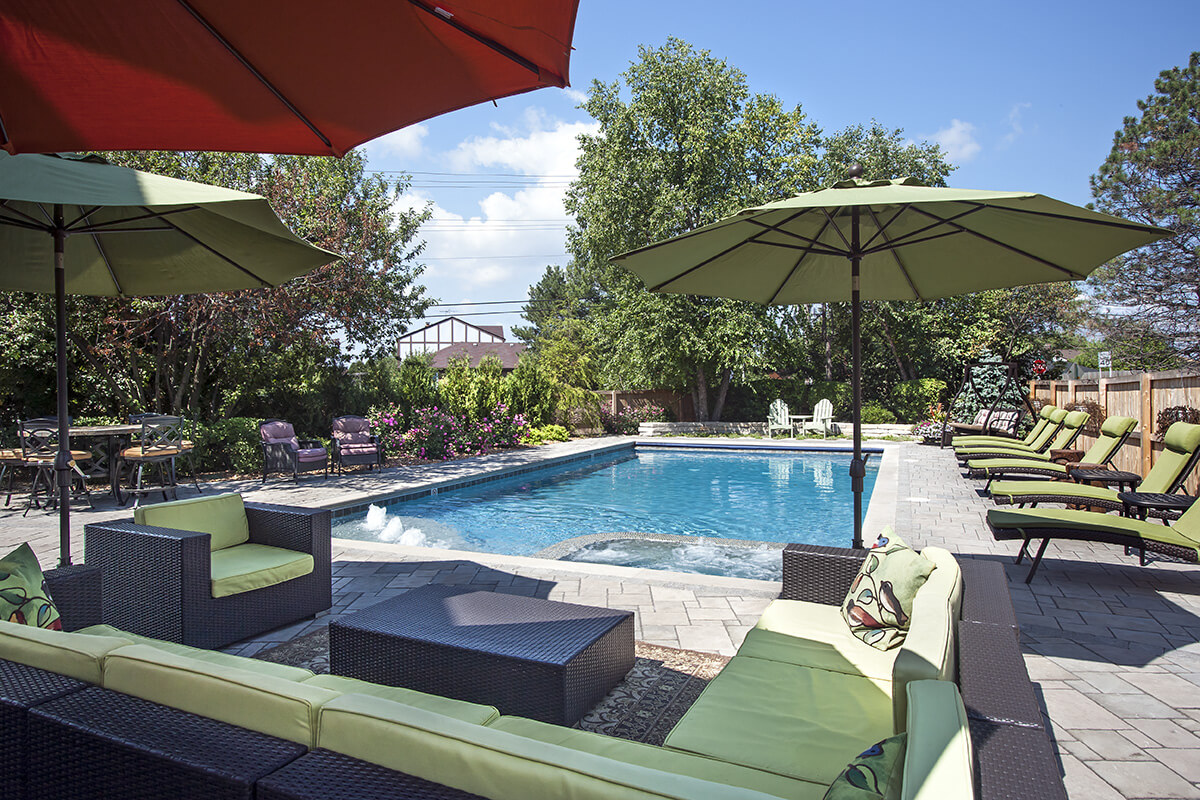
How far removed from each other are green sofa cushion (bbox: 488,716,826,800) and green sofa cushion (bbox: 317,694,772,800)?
0.35 m

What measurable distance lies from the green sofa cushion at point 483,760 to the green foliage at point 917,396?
19.6m

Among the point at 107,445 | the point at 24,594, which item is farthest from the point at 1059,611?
the point at 107,445

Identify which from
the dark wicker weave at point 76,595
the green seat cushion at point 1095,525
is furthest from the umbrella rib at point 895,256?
the dark wicker weave at point 76,595

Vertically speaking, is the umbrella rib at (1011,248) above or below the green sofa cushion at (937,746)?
above

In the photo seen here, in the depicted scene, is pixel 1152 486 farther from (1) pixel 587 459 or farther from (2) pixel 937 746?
(1) pixel 587 459

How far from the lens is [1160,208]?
18734mm

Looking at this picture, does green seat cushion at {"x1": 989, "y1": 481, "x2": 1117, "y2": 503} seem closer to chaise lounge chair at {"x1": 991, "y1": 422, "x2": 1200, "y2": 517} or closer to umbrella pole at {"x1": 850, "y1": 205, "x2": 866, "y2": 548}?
chaise lounge chair at {"x1": 991, "y1": 422, "x2": 1200, "y2": 517}

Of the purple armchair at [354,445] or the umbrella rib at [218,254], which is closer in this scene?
the umbrella rib at [218,254]

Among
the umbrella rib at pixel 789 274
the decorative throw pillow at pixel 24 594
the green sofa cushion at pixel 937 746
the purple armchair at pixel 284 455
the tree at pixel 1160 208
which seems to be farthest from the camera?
the tree at pixel 1160 208

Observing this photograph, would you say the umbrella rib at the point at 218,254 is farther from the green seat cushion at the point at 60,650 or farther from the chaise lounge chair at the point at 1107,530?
the chaise lounge chair at the point at 1107,530

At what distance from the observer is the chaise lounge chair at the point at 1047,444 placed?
8055mm

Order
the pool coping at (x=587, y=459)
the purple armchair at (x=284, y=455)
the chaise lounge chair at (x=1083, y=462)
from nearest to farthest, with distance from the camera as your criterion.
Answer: the pool coping at (x=587, y=459), the chaise lounge chair at (x=1083, y=462), the purple armchair at (x=284, y=455)

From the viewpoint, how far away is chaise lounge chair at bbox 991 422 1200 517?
4.95 metres

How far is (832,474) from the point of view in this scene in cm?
1198
